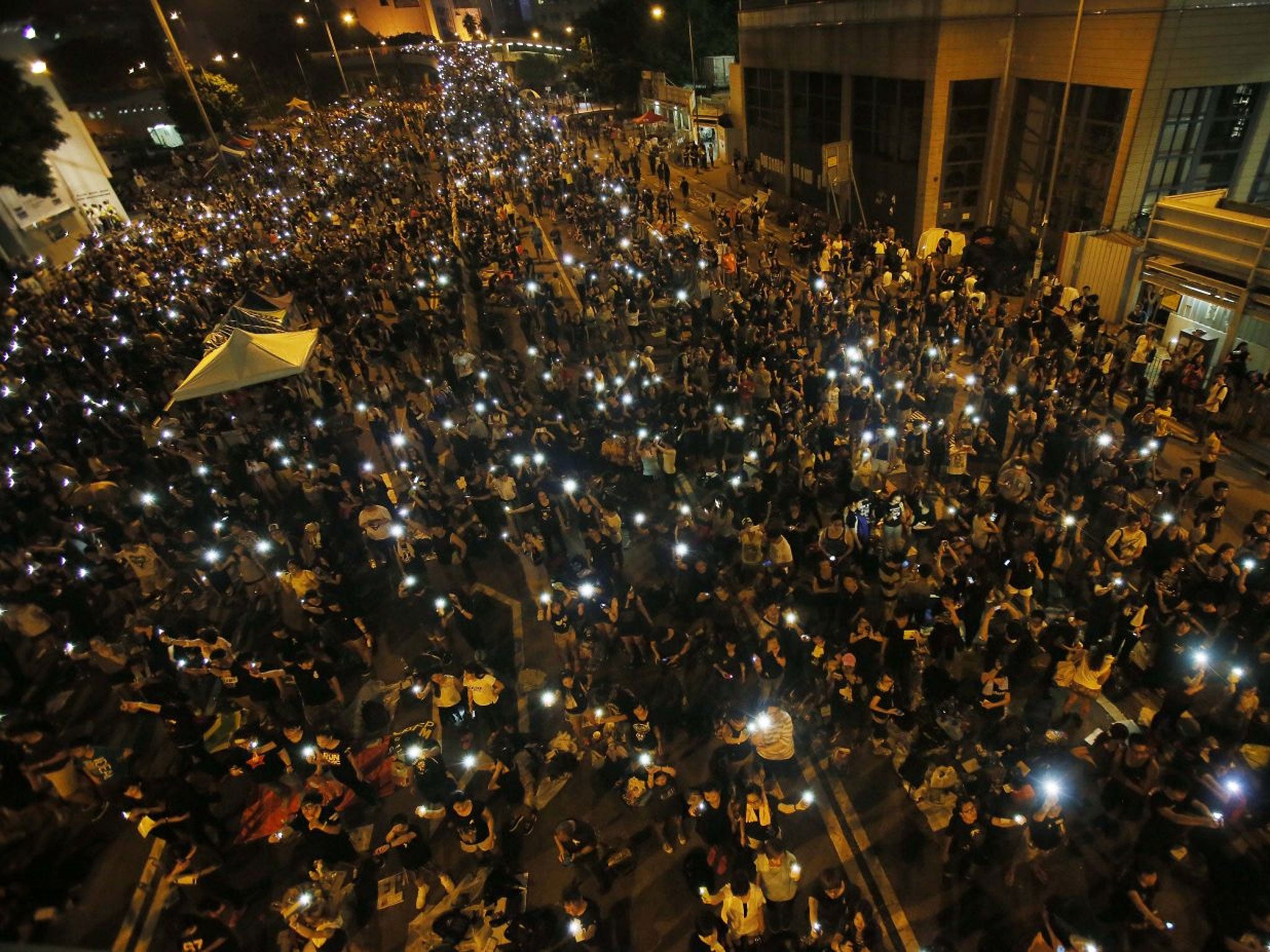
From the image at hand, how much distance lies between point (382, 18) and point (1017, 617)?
139 metres

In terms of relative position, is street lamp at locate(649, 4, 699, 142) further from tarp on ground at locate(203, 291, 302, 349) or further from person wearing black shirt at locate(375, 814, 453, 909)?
person wearing black shirt at locate(375, 814, 453, 909)

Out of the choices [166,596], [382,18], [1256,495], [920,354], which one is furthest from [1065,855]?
[382,18]

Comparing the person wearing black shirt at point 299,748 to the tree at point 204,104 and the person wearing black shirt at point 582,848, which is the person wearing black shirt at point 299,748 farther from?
the tree at point 204,104

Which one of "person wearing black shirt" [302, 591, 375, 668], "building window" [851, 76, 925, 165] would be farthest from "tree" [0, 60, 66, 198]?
"building window" [851, 76, 925, 165]

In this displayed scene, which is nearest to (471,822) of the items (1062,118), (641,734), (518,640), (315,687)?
(641,734)

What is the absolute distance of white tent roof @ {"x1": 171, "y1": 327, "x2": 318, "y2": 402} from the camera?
1329 centimetres

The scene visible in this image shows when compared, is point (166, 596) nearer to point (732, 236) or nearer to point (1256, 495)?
point (1256, 495)

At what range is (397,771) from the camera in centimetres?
817

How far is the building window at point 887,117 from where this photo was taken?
23.2 meters

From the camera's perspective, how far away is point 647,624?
355 inches

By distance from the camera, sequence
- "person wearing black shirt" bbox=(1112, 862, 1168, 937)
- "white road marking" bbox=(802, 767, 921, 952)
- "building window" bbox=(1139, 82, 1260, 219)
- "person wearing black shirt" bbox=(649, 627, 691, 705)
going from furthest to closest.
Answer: "building window" bbox=(1139, 82, 1260, 219) → "person wearing black shirt" bbox=(649, 627, 691, 705) → "white road marking" bbox=(802, 767, 921, 952) → "person wearing black shirt" bbox=(1112, 862, 1168, 937)

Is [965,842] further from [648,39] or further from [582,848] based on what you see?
[648,39]

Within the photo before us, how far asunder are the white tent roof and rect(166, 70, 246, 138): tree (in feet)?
178

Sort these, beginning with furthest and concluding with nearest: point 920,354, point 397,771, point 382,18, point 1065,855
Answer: point 382,18
point 920,354
point 397,771
point 1065,855
